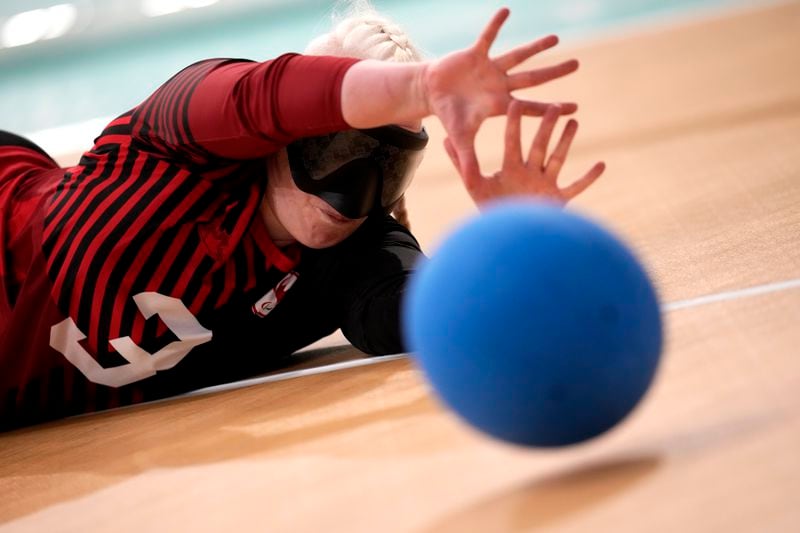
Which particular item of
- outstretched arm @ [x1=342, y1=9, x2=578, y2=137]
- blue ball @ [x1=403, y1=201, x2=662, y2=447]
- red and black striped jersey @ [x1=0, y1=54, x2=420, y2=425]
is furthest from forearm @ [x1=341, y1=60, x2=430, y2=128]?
blue ball @ [x1=403, y1=201, x2=662, y2=447]

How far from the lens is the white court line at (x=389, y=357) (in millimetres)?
1514

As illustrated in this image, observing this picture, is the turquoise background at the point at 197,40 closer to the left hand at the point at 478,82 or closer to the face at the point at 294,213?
the face at the point at 294,213

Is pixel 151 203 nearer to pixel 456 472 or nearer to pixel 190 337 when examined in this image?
pixel 190 337

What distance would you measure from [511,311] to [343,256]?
3.01 ft

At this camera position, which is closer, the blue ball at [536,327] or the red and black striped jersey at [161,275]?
the blue ball at [536,327]

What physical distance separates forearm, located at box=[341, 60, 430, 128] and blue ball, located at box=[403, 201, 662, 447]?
419mm

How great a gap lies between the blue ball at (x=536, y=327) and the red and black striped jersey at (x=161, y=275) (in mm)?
656

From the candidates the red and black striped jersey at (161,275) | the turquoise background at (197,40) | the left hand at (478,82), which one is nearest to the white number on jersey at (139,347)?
the red and black striped jersey at (161,275)

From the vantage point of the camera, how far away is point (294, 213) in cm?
171

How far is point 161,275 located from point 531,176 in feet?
1.96

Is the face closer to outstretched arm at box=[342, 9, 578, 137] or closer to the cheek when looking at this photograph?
the cheek

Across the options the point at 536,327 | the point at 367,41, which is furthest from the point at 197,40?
the point at 536,327

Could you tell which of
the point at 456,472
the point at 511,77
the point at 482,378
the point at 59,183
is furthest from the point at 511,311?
the point at 59,183

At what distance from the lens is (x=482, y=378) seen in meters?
0.94
